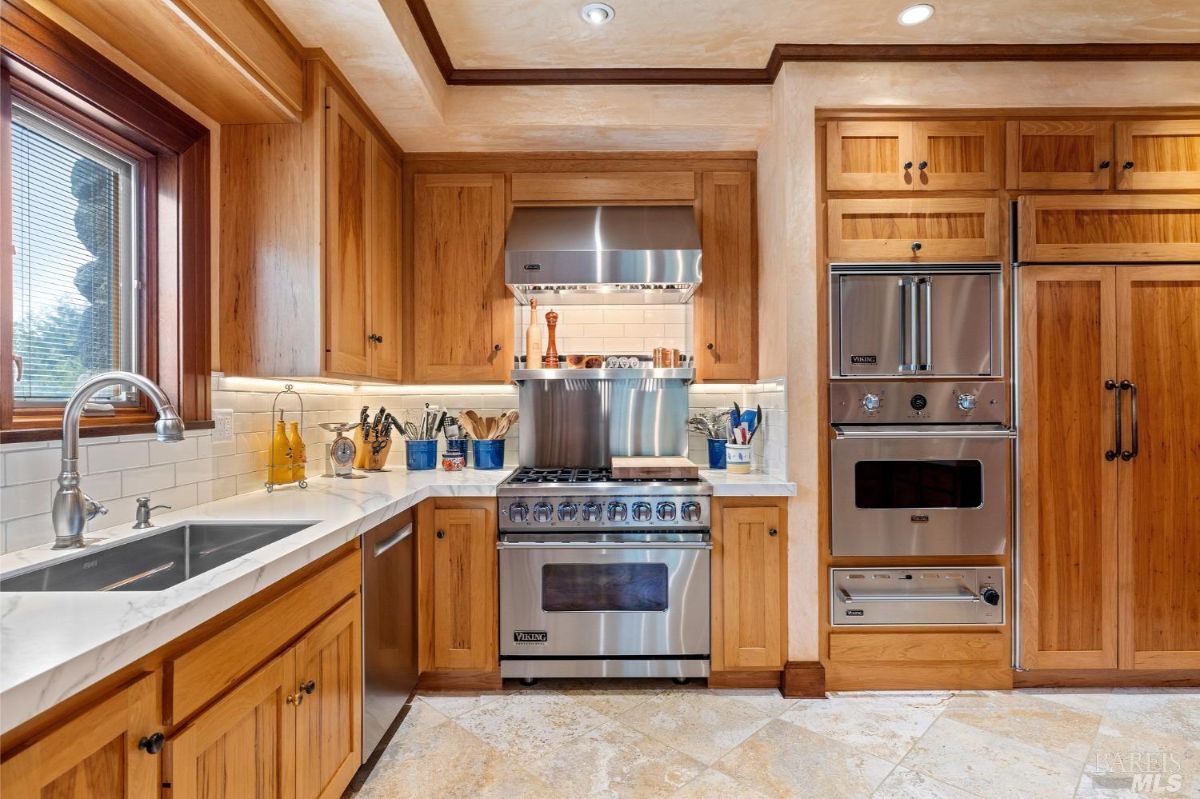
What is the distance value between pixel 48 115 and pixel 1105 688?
4.09 meters

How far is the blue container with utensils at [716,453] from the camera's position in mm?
2896

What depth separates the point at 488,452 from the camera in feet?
9.53

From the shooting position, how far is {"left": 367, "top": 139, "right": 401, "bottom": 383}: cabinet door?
2.51m

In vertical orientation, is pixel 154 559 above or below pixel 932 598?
above

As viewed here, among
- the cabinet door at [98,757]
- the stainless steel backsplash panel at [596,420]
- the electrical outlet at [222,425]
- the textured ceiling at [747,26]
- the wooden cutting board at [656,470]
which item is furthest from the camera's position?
the stainless steel backsplash panel at [596,420]

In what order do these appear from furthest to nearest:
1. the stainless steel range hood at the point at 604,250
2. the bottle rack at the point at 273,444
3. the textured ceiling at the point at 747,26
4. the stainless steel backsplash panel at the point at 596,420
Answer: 1. the stainless steel backsplash panel at the point at 596,420
2. the stainless steel range hood at the point at 604,250
3. the bottle rack at the point at 273,444
4. the textured ceiling at the point at 747,26

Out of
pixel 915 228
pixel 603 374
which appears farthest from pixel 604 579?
pixel 915 228

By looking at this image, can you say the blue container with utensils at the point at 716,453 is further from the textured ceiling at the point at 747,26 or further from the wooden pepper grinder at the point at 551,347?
the textured ceiling at the point at 747,26

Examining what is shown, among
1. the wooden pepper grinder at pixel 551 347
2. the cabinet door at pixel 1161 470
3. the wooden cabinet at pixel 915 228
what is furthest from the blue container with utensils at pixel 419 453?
the cabinet door at pixel 1161 470

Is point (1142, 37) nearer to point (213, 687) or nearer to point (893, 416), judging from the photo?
point (893, 416)

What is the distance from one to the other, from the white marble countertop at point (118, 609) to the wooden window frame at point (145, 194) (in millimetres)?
336

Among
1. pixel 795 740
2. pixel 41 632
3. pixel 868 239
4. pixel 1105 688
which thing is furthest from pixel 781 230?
pixel 41 632

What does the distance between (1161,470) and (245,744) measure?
3.25m

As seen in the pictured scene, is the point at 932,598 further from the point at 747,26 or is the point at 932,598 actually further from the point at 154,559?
the point at 154,559
